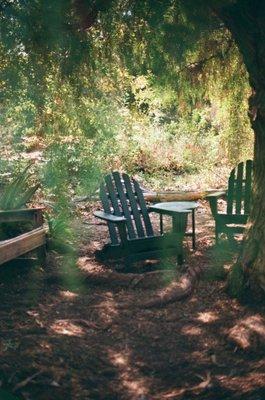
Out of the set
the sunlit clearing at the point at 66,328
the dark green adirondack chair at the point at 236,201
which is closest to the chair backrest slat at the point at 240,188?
the dark green adirondack chair at the point at 236,201

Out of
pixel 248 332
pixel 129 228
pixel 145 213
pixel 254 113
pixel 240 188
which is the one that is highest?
pixel 254 113

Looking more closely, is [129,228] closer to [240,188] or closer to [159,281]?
[159,281]

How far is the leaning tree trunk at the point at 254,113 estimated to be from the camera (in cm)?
435

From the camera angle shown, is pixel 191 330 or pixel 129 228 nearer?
pixel 191 330

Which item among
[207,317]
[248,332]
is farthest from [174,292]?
[248,332]

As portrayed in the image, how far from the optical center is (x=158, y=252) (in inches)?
235

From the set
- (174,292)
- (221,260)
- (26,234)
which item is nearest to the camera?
(174,292)

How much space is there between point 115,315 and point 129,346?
0.63 m

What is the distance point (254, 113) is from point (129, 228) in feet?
7.37

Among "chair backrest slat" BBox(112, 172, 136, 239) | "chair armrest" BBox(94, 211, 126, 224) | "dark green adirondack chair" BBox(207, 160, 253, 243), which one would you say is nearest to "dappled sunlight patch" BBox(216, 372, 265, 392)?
"chair armrest" BBox(94, 211, 126, 224)

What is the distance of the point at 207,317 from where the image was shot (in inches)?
177

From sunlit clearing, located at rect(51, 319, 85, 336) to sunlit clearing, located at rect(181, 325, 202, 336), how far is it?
862 mm

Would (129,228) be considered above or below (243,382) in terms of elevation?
above

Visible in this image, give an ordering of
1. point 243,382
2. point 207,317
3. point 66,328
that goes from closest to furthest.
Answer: point 243,382 < point 66,328 < point 207,317
